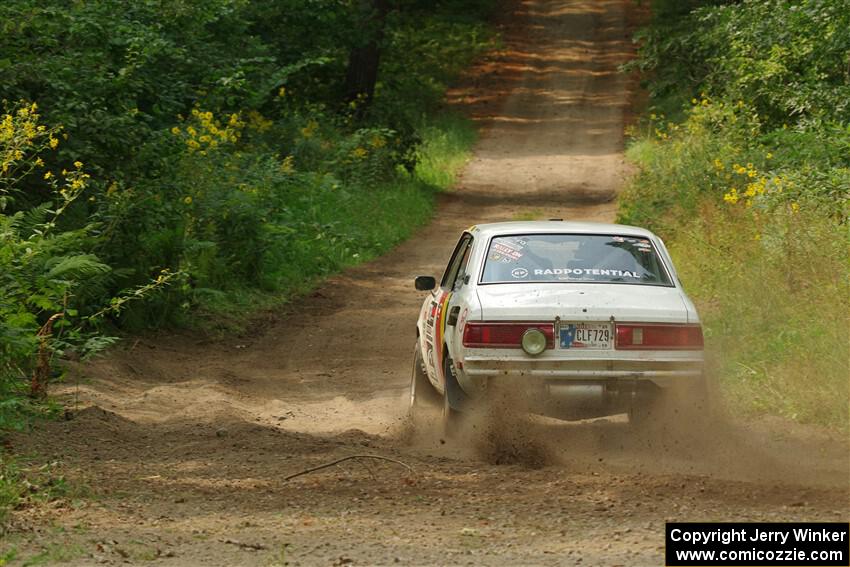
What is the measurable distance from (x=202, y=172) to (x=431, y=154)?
17211 mm

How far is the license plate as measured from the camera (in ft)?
27.6

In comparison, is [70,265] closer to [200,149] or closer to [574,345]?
[574,345]

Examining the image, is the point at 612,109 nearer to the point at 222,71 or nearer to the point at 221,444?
the point at 222,71

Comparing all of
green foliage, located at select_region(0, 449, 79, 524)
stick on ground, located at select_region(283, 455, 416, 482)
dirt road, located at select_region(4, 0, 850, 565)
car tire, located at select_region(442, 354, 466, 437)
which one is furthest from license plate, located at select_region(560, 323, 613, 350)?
green foliage, located at select_region(0, 449, 79, 524)

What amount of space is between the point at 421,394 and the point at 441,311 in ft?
3.48

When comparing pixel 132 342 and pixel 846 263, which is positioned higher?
pixel 846 263

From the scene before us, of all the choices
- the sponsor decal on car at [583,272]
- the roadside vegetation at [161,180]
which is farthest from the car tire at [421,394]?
the roadside vegetation at [161,180]

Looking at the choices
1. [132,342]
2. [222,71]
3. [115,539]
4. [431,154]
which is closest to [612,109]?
[431,154]

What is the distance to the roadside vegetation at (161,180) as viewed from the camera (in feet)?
32.8

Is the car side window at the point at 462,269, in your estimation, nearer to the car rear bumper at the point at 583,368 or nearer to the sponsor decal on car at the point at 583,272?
the sponsor decal on car at the point at 583,272

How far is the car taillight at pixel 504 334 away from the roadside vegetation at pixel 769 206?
227 centimetres

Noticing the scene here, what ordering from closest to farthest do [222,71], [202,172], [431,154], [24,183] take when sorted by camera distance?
1. [24,183]
2. [202,172]
3. [222,71]
4. [431,154]

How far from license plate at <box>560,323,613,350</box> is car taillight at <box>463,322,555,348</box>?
0.09 metres

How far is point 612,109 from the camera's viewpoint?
39.6 m
